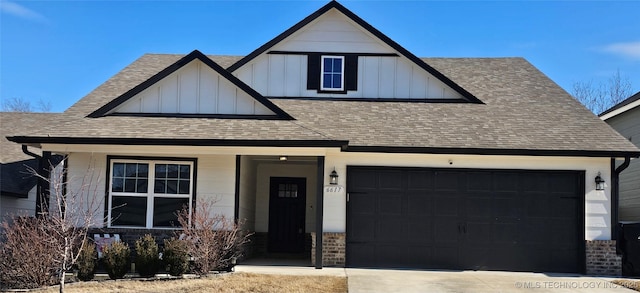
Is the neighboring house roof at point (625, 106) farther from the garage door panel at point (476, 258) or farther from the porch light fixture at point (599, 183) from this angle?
the garage door panel at point (476, 258)

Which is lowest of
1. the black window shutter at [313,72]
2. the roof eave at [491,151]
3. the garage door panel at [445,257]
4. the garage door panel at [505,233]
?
the garage door panel at [445,257]

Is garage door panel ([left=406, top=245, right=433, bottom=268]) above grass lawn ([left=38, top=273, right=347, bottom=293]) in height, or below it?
above

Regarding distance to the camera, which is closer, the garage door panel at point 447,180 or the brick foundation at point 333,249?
the brick foundation at point 333,249

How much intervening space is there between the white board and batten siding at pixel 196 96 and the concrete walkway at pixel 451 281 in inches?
147

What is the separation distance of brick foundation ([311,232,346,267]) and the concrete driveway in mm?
570

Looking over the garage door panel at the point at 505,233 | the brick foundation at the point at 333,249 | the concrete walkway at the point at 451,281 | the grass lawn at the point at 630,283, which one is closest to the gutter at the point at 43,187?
the concrete walkway at the point at 451,281

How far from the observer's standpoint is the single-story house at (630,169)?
17.4 m

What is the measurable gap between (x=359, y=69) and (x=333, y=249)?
5435mm

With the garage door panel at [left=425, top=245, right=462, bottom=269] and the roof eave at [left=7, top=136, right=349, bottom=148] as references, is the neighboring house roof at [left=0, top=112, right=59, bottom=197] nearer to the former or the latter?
the roof eave at [left=7, top=136, right=349, bottom=148]

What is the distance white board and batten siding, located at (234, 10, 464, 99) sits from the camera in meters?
16.8

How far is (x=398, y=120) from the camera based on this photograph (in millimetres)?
15359

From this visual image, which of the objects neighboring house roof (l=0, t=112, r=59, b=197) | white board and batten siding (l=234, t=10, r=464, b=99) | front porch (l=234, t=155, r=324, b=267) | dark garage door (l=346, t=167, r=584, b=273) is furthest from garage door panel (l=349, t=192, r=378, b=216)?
neighboring house roof (l=0, t=112, r=59, b=197)

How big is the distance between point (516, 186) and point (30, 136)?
1097 centimetres

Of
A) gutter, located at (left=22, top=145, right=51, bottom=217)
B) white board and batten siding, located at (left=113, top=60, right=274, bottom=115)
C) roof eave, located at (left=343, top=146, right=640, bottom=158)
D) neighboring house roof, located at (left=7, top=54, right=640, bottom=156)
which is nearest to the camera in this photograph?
neighboring house roof, located at (left=7, top=54, right=640, bottom=156)
